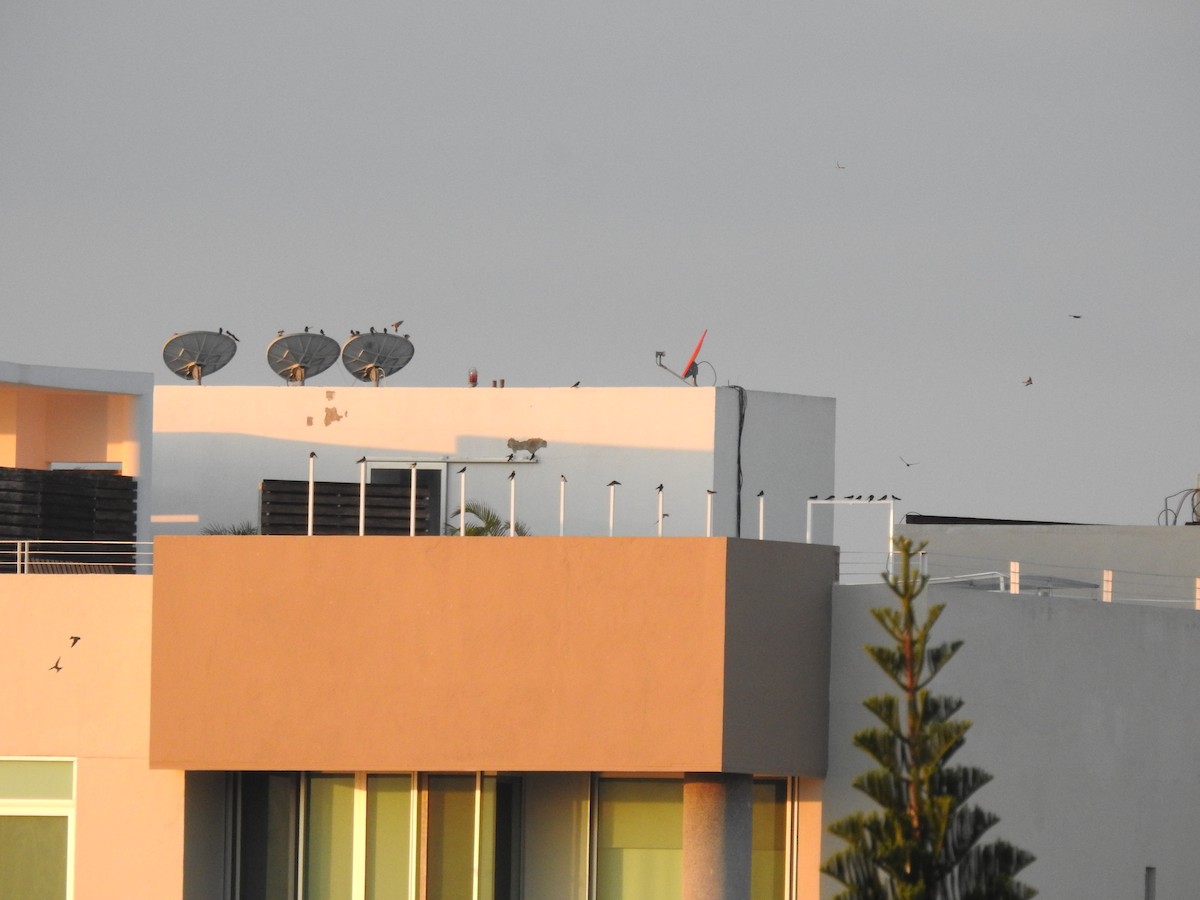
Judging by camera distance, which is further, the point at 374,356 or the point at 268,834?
the point at 374,356

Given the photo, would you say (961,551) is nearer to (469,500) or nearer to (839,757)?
(469,500)

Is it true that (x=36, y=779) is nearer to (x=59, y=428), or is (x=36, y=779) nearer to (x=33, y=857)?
(x=33, y=857)

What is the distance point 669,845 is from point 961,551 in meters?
11.7

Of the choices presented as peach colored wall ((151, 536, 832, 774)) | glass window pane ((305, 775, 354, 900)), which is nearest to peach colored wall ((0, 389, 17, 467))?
peach colored wall ((151, 536, 832, 774))

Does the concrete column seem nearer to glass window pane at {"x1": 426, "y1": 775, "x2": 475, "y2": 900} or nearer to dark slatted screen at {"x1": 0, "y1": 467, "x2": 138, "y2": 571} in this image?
glass window pane at {"x1": 426, "y1": 775, "x2": 475, "y2": 900}

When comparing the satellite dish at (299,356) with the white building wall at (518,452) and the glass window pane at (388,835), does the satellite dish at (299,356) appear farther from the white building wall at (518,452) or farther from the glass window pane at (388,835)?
the glass window pane at (388,835)

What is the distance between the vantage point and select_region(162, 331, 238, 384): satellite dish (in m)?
26.3

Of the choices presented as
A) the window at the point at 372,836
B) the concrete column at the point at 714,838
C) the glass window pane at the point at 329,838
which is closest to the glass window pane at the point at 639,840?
the concrete column at the point at 714,838

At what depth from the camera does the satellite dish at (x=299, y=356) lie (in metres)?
26.0

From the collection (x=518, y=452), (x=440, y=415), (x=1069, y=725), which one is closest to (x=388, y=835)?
(x=1069, y=725)

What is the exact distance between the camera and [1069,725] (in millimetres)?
19219

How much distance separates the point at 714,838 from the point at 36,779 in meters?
6.07

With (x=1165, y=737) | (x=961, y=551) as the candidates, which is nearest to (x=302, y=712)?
(x=1165, y=737)

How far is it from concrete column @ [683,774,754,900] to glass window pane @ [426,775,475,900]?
2064 millimetres
